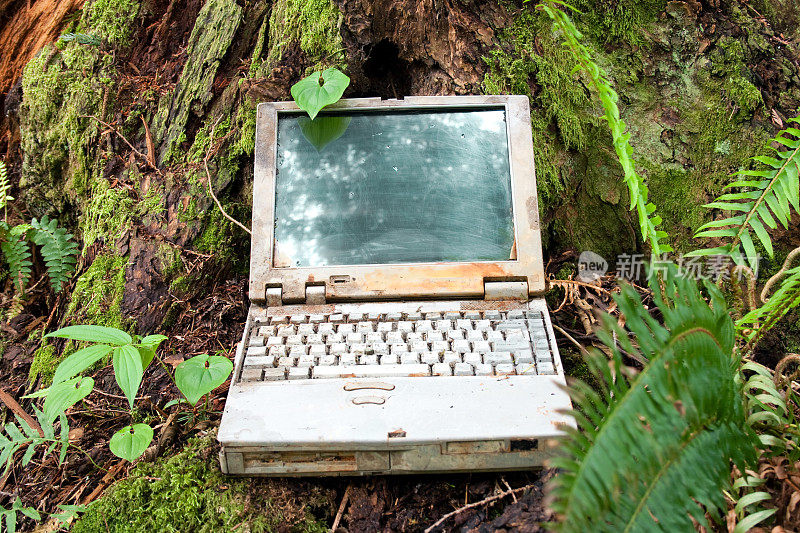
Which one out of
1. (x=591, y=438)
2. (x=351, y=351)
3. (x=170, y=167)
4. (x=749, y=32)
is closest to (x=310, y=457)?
(x=351, y=351)

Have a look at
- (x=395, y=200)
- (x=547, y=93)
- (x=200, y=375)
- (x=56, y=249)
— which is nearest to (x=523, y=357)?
(x=395, y=200)

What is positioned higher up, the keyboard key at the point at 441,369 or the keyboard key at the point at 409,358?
the keyboard key at the point at 409,358

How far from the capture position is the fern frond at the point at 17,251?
287 centimetres

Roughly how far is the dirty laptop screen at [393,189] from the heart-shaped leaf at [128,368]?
59 centimetres

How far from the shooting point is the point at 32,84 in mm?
3191

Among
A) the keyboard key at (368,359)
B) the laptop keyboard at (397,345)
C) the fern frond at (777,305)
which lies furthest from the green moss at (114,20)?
the fern frond at (777,305)

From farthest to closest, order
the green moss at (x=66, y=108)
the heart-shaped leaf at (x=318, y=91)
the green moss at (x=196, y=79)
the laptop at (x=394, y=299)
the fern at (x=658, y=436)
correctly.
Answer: the green moss at (x=66, y=108)
the green moss at (x=196, y=79)
the heart-shaped leaf at (x=318, y=91)
the laptop at (x=394, y=299)
the fern at (x=658, y=436)

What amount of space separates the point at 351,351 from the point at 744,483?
1.12 m

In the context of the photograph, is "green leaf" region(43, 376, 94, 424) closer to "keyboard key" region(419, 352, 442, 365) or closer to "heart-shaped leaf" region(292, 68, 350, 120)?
"keyboard key" region(419, 352, 442, 365)

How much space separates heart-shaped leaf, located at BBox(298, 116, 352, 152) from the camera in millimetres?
2279

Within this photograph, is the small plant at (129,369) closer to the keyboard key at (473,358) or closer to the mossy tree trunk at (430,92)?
the mossy tree trunk at (430,92)

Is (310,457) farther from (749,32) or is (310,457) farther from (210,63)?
(749,32)

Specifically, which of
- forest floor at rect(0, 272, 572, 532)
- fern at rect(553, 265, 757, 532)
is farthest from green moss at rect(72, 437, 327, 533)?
fern at rect(553, 265, 757, 532)

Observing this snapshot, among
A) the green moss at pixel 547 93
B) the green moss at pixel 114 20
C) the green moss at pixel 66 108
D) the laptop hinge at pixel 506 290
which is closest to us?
the laptop hinge at pixel 506 290
